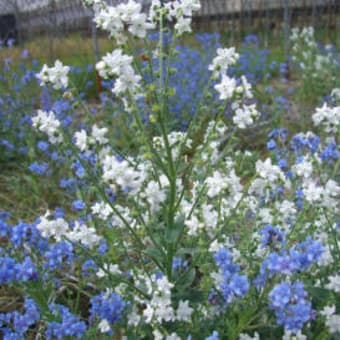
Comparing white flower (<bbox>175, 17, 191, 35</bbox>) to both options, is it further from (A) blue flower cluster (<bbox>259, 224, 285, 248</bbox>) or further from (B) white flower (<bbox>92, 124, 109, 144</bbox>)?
(A) blue flower cluster (<bbox>259, 224, 285, 248</bbox>)

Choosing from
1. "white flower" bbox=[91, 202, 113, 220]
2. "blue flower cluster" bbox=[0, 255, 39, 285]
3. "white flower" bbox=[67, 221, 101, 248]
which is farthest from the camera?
"white flower" bbox=[91, 202, 113, 220]

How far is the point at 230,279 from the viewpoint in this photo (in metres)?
1.75

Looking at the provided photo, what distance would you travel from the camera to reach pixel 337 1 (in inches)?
268

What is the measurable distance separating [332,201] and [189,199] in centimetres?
62

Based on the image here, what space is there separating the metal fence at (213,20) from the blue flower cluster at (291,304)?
5.49 meters

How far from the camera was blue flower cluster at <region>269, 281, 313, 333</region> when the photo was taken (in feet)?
5.14

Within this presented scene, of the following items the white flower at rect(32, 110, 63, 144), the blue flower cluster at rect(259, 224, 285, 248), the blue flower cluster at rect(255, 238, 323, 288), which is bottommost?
the blue flower cluster at rect(259, 224, 285, 248)

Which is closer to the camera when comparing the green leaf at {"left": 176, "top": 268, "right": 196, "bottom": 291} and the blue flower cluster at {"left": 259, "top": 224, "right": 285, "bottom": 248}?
the blue flower cluster at {"left": 259, "top": 224, "right": 285, "bottom": 248}

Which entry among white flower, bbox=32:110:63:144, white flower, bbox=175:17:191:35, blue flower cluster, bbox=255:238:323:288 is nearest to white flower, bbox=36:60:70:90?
white flower, bbox=32:110:63:144

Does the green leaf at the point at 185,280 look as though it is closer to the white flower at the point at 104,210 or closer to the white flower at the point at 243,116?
the white flower at the point at 104,210

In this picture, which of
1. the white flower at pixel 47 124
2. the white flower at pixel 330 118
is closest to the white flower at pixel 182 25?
the white flower at pixel 47 124

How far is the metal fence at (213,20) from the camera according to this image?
7.07 meters

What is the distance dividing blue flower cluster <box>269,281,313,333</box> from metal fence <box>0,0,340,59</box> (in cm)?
549

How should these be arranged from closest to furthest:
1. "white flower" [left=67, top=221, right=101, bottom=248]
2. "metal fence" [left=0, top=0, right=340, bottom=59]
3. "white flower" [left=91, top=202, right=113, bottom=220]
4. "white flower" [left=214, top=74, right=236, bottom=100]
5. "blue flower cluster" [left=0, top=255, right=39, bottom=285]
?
"white flower" [left=214, top=74, right=236, bottom=100]
"blue flower cluster" [left=0, top=255, right=39, bottom=285]
"white flower" [left=67, top=221, right=101, bottom=248]
"white flower" [left=91, top=202, right=113, bottom=220]
"metal fence" [left=0, top=0, right=340, bottom=59]
